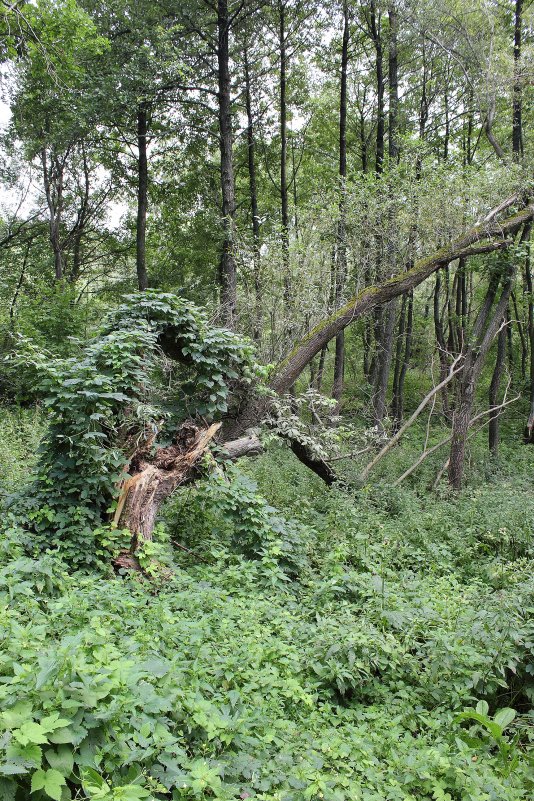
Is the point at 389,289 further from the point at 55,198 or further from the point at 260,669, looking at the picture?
the point at 55,198

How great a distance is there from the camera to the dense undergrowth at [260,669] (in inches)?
87.4

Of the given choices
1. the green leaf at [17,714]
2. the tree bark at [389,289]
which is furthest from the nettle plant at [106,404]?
the green leaf at [17,714]

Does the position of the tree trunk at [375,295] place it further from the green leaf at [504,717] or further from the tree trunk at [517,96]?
the green leaf at [504,717]

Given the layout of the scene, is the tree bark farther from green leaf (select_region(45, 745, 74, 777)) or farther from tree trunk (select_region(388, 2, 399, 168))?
green leaf (select_region(45, 745, 74, 777))

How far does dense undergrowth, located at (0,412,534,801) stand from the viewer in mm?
2219

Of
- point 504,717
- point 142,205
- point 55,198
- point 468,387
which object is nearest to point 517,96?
point 468,387

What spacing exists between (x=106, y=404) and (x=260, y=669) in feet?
10.0

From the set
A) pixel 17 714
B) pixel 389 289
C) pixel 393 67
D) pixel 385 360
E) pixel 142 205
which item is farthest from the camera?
pixel 142 205

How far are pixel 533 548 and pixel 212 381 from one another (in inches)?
200

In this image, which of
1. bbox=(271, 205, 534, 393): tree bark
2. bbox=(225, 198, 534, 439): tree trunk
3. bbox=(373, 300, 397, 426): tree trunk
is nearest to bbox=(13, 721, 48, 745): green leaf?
bbox=(225, 198, 534, 439): tree trunk

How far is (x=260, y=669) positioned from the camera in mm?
3666

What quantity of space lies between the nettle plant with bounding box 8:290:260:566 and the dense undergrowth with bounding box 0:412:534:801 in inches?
13.5

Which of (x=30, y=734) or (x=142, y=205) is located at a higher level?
(x=142, y=205)

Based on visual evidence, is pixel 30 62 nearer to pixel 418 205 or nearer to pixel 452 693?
pixel 418 205
